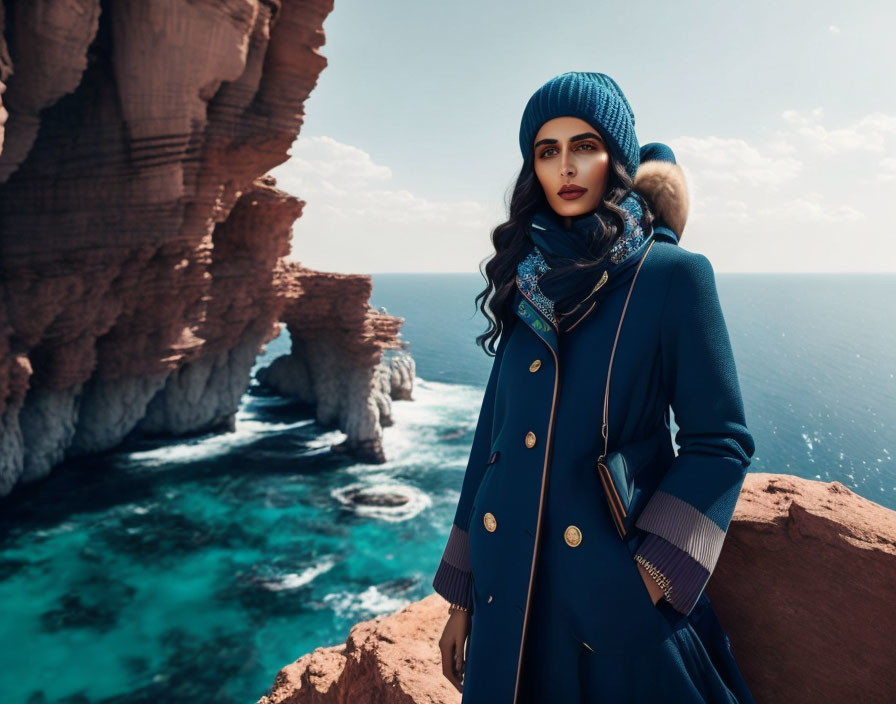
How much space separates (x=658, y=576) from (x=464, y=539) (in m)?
0.77

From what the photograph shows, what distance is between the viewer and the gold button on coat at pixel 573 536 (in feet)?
5.10

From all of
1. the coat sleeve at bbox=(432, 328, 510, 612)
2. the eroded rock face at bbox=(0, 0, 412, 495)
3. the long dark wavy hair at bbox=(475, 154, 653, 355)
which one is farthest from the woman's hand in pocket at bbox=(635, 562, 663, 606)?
the eroded rock face at bbox=(0, 0, 412, 495)

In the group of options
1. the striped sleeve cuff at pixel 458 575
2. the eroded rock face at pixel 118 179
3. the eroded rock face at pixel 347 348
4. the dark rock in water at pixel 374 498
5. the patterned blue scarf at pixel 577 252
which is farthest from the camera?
the eroded rock face at pixel 347 348

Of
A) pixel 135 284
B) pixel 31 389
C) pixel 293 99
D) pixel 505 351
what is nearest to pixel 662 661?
pixel 505 351

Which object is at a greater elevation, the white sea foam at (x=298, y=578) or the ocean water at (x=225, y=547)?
the ocean water at (x=225, y=547)

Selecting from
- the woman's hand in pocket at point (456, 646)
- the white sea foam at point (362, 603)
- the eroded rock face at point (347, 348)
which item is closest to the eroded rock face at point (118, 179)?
the eroded rock face at point (347, 348)

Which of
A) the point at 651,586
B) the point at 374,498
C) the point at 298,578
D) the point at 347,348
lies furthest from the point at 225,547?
the point at 651,586

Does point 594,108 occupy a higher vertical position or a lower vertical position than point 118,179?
lower

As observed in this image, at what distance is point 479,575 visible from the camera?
178 cm

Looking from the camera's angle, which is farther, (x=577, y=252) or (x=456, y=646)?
(x=456, y=646)

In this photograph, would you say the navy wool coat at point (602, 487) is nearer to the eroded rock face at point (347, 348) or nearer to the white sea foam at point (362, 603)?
the white sea foam at point (362, 603)

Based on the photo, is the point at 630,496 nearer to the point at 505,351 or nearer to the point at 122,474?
the point at 505,351

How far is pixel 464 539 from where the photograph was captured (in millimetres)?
2039

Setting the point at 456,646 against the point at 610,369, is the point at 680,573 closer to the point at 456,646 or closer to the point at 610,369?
the point at 610,369
